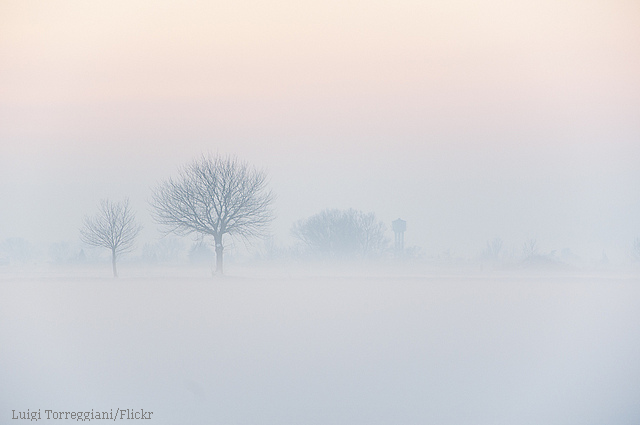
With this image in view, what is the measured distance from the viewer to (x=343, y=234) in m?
105

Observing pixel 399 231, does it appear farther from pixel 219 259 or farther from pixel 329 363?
pixel 329 363

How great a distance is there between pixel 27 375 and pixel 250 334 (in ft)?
21.0

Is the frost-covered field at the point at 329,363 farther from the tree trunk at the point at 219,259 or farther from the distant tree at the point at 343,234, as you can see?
the distant tree at the point at 343,234

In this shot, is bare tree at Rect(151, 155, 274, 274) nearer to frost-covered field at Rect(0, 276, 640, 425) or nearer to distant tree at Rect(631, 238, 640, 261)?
frost-covered field at Rect(0, 276, 640, 425)

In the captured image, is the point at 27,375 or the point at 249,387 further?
the point at 27,375

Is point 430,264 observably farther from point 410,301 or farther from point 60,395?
point 60,395

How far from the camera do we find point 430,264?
81000 mm

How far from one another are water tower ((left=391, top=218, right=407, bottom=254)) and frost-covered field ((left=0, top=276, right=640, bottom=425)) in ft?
237

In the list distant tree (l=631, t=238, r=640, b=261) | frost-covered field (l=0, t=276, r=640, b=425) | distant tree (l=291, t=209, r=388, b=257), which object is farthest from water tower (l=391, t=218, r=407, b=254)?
frost-covered field (l=0, t=276, r=640, b=425)

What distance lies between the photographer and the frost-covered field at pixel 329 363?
11.9 meters

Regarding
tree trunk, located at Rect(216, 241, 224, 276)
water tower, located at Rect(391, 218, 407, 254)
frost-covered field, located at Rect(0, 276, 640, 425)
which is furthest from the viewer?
water tower, located at Rect(391, 218, 407, 254)

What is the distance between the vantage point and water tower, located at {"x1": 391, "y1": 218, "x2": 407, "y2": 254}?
3942 inches

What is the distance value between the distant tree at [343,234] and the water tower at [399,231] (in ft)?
14.9

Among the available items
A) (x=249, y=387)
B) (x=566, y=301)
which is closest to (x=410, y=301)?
(x=566, y=301)
